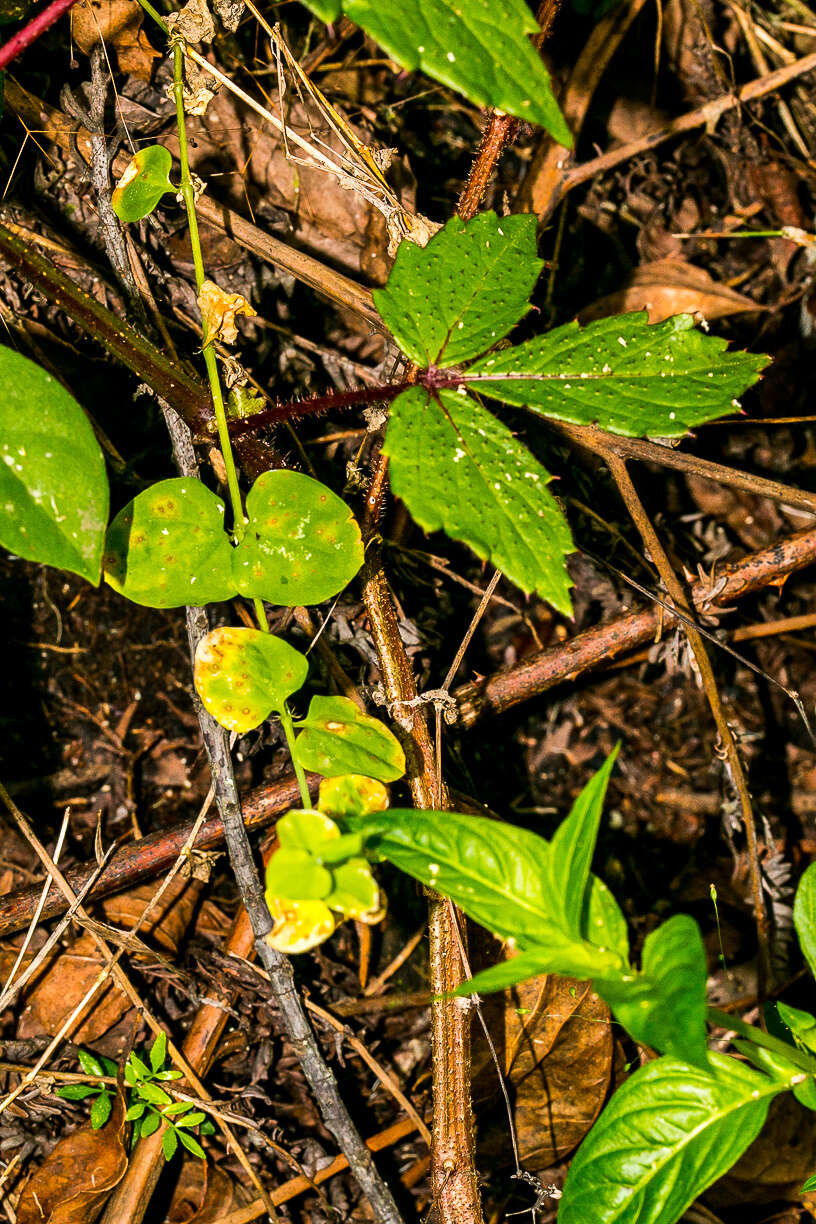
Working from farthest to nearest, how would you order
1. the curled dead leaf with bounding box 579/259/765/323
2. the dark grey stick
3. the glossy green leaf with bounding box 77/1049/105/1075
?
the curled dead leaf with bounding box 579/259/765/323
the glossy green leaf with bounding box 77/1049/105/1075
the dark grey stick

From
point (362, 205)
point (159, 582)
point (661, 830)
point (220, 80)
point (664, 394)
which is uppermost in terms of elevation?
point (220, 80)

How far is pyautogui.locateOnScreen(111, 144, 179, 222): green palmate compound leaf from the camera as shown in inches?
59.5

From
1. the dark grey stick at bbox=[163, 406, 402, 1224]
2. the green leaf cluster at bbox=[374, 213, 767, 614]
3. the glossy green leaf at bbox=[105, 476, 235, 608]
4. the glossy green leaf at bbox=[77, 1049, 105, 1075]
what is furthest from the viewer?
the glossy green leaf at bbox=[77, 1049, 105, 1075]

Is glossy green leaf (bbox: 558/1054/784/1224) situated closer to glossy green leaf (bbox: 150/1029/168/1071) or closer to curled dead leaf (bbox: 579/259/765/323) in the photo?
glossy green leaf (bbox: 150/1029/168/1071)

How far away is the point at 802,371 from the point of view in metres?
2.56

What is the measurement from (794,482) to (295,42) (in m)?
1.80

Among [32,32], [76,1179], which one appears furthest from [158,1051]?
[32,32]

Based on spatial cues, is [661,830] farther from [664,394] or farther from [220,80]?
[220,80]

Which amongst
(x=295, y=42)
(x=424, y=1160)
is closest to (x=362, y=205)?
(x=295, y=42)

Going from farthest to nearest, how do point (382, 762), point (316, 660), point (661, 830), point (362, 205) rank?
1. point (661, 830)
2. point (362, 205)
3. point (316, 660)
4. point (382, 762)

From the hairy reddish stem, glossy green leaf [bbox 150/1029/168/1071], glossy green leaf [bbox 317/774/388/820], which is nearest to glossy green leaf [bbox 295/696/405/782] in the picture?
glossy green leaf [bbox 317/774/388/820]

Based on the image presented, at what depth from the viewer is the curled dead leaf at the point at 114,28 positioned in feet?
6.20

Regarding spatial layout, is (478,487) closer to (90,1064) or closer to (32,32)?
(32,32)

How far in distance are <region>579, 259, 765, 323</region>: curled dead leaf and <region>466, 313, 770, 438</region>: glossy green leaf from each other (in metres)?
0.99
